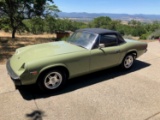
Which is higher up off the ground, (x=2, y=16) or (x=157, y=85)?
(x=2, y=16)

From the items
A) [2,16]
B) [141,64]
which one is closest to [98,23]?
[2,16]

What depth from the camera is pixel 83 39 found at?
5441 millimetres

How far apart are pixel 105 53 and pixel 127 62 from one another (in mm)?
1166

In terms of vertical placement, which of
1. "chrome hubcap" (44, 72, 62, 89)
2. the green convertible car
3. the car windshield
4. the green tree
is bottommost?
"chrome hubcap" (44, 72, 62, 89)

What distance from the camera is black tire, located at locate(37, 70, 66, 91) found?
4359mm

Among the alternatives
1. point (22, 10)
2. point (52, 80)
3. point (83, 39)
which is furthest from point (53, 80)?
point (22, 10)

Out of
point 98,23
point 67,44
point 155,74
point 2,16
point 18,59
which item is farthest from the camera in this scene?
point 98,23

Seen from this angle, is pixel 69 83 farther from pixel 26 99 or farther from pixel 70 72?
pixel 26 99

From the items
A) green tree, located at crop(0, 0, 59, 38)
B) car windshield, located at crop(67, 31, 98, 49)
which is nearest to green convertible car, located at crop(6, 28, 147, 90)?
car windshield, located at crop(67, 31, 98, 49)

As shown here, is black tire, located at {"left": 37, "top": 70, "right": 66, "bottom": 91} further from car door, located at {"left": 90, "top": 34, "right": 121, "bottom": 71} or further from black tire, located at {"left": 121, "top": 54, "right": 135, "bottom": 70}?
black tire, located at {"left": 121, "top": 54, "right": 135, "bottom": 70}

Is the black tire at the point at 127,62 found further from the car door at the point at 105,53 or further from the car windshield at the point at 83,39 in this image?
the car windshield at the point at 83,39

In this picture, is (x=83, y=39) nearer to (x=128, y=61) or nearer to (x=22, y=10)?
(x=128, y=61)

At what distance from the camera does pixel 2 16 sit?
45.5ft

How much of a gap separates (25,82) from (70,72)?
1097 millimetres
